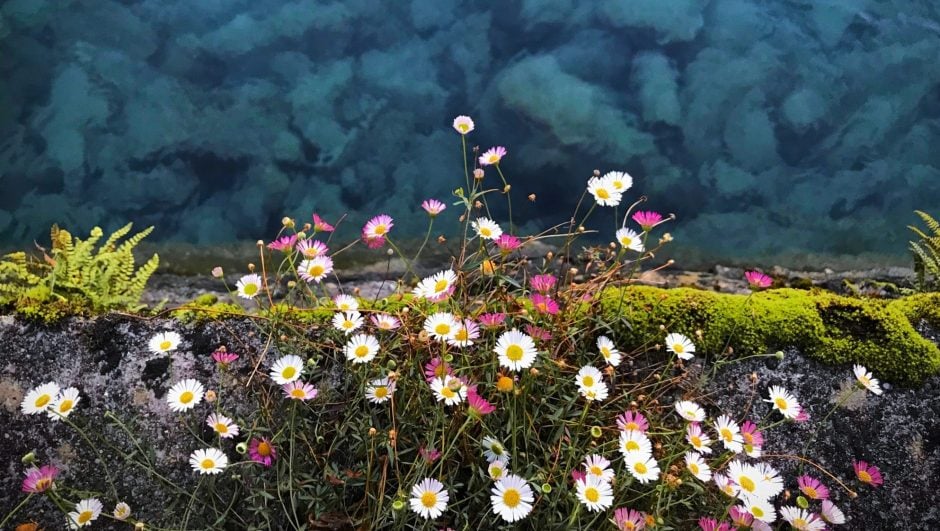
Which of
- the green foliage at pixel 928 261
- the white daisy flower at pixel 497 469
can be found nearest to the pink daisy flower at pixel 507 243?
the white daisy flower at pixel 497 469

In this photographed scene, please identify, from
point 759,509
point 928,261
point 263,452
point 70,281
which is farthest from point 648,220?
point 70,281

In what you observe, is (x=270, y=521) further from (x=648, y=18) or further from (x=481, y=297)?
(x=648, y=18)

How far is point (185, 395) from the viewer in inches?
66.9

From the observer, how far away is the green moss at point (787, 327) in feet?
6.84

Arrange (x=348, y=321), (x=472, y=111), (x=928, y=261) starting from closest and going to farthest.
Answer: (x=348, y=321), (x=928, y=261), (x=472, y=111)

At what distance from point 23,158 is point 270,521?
297cm

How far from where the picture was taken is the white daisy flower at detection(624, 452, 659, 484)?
1.54 metres

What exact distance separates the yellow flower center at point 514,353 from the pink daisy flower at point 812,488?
82 cm

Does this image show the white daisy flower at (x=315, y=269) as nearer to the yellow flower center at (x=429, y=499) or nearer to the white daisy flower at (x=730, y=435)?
the yellow flower center at (x=429, y=499)

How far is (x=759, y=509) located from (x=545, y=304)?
0.71m

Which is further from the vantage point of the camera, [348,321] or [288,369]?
[348,321]

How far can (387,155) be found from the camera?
3711mm

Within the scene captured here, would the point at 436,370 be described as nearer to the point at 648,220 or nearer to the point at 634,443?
the point at 634,443

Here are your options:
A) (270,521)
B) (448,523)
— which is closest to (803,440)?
(448,523)
